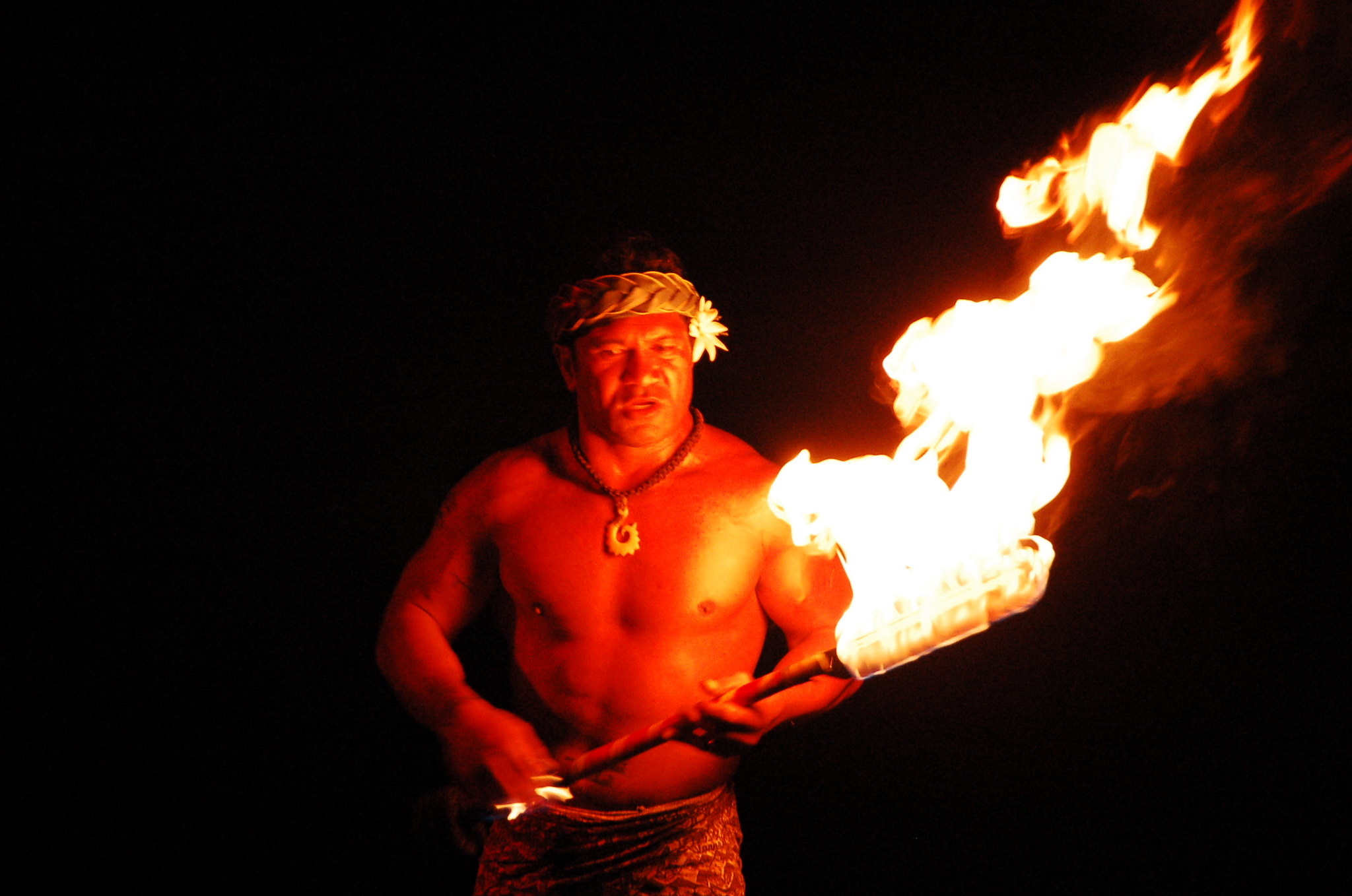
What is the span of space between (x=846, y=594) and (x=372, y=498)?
60.8 inches

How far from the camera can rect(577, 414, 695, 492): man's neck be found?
246 cm

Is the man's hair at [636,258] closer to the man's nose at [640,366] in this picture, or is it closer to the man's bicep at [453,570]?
the man's nose at [640,366]

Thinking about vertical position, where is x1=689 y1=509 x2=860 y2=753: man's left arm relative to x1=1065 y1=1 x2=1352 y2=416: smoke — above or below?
below

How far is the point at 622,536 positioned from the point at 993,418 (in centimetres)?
101

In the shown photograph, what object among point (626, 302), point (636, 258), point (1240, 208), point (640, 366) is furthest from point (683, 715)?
point (1240, 208)

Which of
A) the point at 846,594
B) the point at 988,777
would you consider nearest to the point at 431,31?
the point at 846,594

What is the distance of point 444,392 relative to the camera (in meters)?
2.92

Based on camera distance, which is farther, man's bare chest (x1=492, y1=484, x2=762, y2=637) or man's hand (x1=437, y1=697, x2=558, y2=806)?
man's bare chest (x1=492, y1=484, x2=762, y2=637)

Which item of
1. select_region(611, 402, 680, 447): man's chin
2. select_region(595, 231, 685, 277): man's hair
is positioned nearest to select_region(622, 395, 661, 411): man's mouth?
select_region(611, 402, 680, 447): man's chin

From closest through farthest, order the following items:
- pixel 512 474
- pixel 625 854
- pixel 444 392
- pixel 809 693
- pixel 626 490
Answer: pixel 809 693 < pixel 625 854 < pixel 626 490 < pixel 512 474 < pixel 444 392

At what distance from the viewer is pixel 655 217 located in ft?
9.32

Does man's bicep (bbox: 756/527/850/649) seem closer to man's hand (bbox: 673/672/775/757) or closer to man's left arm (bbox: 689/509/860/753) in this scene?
man's left arm (bbox: 689/509/860/753)

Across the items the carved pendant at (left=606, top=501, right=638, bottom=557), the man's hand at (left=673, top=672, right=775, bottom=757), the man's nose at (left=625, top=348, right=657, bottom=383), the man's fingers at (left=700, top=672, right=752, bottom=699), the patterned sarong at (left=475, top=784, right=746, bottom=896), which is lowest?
the patterned sarong at (left=475, top=784, right=746, bottom=896)

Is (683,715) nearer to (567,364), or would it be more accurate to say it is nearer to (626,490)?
(626,490)
